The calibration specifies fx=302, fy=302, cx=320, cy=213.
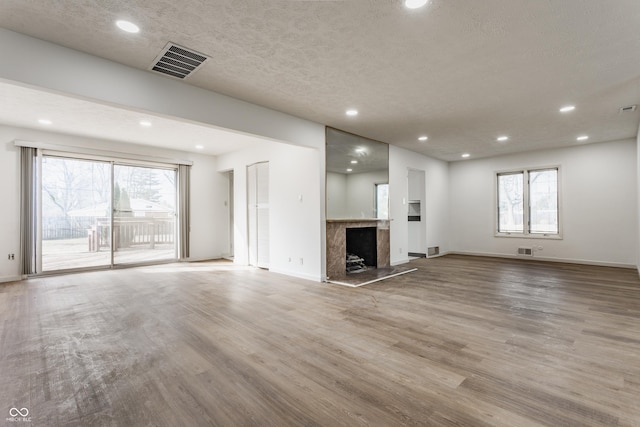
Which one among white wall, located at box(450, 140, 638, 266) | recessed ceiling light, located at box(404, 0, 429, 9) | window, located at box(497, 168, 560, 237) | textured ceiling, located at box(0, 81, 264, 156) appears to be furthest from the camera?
window, located at box(497, 168, 560, 237)

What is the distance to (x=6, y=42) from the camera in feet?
8.10

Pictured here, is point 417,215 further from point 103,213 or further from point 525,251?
point 103,213

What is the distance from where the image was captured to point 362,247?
661 centimetres

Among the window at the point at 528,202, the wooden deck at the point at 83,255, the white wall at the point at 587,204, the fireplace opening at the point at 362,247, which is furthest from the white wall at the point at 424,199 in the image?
the wooden deck at the point at 83,255

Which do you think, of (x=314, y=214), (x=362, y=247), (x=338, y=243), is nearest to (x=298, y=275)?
(x=338, y=243)

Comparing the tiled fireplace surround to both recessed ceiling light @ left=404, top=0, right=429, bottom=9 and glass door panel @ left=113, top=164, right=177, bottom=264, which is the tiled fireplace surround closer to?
recessed ceiling light @ left=404, top=0, right=429, bottom=9

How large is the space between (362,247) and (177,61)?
191 inches

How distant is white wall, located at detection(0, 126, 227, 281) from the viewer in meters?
5.31

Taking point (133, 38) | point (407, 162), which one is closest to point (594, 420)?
point (133, 38)

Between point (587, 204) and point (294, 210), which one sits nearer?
point (294, 210)

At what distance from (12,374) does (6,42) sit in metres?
2.60

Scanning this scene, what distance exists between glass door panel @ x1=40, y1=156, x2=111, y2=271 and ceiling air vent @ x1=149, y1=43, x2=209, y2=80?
4.42m

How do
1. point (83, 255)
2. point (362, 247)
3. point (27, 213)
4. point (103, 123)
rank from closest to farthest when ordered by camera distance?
1. point (103, 123)
2. point (27, 213)
3. point (83, 255)
4. point (362, 247)

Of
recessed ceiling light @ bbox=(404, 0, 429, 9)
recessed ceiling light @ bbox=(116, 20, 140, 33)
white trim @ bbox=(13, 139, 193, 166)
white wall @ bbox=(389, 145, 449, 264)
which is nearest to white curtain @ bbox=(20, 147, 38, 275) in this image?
white trim @ bbox=(13, 139, 193, 166)
